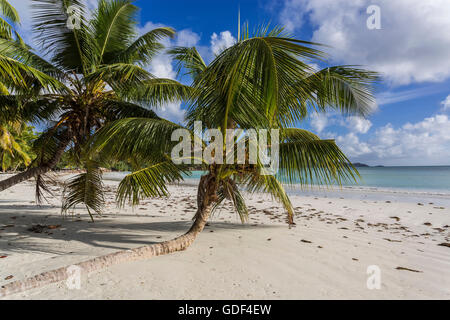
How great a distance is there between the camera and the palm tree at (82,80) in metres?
5.11

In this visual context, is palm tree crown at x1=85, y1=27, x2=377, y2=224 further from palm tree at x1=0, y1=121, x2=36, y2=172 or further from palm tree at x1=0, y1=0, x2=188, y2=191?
palm tree at x1=0, y1=121, x2=36, y2=172

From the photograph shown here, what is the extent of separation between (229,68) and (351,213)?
753cm

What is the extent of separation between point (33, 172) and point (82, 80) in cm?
235

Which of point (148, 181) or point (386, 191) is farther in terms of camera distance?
point (386, 191)

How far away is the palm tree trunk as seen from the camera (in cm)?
533

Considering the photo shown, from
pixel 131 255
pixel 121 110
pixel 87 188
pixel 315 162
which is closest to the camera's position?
pixel 131 255

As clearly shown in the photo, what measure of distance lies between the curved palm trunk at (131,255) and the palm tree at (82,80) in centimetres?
278

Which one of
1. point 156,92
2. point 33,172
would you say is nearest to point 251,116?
point 156,92

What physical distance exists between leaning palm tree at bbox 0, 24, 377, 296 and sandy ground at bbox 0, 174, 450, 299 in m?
0.57

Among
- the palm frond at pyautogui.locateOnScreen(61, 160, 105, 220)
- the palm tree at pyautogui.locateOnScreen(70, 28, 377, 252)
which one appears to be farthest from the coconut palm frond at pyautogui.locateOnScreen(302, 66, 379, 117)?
the palm frond at pyautogui.locateOnScreen(61, 160, 105, 220)

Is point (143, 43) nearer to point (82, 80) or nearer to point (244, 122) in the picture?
point (82, 80)

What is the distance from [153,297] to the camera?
8.38ft

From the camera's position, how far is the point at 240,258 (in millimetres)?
3736

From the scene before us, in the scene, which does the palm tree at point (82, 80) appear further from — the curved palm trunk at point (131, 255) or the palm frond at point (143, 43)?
the curved palm trunk at point (131, 255)
